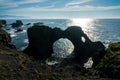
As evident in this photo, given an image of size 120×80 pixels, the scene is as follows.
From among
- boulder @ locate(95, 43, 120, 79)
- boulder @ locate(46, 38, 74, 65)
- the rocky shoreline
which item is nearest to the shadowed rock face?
the rocky shoreline

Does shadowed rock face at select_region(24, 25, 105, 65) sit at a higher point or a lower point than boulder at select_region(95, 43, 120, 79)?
lower

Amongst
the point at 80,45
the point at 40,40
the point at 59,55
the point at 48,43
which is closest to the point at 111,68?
the point at 59,55

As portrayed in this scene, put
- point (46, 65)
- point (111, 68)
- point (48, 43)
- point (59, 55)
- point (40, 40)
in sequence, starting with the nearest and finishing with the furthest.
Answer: point (46, 65)
point (111, 68)
point (59, 55)
point (40, 40)
point (48, 43)

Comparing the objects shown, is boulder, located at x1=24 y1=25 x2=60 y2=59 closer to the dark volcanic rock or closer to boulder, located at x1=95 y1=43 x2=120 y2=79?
the dark volcanic rock

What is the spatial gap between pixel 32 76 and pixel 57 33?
185 feet

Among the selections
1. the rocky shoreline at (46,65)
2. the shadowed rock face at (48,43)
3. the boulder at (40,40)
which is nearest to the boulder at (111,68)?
the rocky shoreline at (46,65)

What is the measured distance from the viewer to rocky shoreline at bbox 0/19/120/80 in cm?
2786

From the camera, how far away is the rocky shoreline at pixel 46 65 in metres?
27.9

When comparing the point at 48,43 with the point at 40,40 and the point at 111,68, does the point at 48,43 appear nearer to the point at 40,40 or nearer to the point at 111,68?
the point at 40,40

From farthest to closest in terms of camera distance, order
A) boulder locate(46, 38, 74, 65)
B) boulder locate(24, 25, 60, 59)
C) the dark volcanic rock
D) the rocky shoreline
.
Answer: boulder locate(24, 25, 60, 59)
the dark volcanic rock
boulder locate(46, 38, 74, 65)
the rocky shoreline

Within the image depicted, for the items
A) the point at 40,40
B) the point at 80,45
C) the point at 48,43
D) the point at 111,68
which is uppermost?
the point at 111,68

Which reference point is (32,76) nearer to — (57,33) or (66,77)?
(66,77)

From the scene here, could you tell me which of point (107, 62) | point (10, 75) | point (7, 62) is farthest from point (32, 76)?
point (107, 62)

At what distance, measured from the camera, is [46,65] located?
34125 mm
